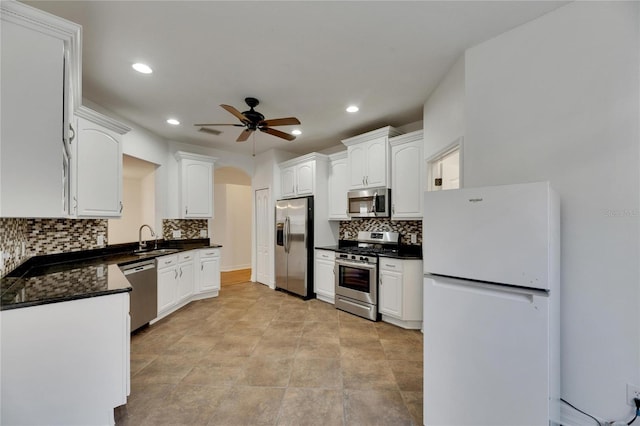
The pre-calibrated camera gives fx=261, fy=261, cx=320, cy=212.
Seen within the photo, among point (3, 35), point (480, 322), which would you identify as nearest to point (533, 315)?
point (480, 322)

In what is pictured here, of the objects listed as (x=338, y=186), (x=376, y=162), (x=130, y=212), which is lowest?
(x=130, y=212)

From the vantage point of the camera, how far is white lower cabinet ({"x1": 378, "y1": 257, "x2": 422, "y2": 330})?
127 inches

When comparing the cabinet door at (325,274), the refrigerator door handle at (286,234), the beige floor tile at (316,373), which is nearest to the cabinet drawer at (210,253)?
the refrigerator door handle at (286,234)

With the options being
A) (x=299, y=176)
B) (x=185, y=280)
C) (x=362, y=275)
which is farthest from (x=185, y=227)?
(x=362, y=275)

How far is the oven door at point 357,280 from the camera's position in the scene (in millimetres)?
3521

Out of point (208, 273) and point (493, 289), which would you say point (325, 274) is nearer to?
point (208, 273)

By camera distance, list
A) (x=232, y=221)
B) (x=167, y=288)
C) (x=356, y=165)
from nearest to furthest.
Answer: (x=167, y=288) < (x=356, y=165) < (x=232, y=221)

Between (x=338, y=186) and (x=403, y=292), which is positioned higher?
(x=338, y=186)

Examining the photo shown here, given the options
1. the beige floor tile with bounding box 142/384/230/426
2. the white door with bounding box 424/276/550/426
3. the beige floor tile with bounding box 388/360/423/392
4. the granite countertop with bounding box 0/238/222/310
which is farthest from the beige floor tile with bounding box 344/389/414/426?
the granite countertop with bounding box 0/238/222/310

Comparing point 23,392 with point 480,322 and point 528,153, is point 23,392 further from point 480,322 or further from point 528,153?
point 528,153

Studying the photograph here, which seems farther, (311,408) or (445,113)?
(445,113)

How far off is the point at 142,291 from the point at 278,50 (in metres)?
3.02

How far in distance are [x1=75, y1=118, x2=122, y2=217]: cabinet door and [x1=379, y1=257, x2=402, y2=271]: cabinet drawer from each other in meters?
3.20

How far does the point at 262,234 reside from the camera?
544 centimetres
